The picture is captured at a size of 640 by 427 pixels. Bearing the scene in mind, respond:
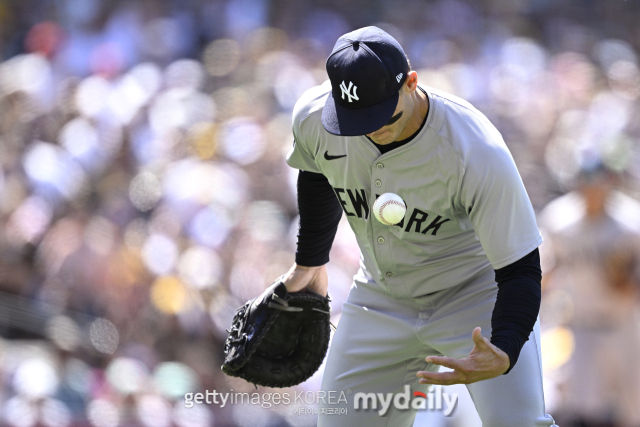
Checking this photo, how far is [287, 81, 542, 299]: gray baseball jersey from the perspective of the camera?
1862 millimetres

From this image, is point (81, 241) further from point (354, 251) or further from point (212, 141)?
point (354, 251)

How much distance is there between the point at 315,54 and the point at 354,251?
249cm

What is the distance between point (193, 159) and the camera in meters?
5.34

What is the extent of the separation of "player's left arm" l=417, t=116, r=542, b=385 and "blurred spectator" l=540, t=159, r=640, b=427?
2274 millimetres

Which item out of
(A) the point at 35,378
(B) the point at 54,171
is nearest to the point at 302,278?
(A) the point at 35,378

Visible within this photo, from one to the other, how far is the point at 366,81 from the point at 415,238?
0.52 m

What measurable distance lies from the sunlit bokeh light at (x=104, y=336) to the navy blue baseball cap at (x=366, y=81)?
131 inches

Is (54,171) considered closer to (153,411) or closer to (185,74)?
(185,74)

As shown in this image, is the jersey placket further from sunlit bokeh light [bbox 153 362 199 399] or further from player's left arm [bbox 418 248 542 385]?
sunlit bokeh light [bbox 153 362 199 399]

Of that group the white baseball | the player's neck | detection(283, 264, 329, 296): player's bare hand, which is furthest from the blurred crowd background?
the player's neck

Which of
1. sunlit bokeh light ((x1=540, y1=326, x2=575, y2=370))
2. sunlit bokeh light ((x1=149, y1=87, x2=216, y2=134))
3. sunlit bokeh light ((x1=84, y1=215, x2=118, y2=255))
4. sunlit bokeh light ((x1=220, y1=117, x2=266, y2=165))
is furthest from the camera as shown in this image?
sunlit bokeh light ((x1=149, y1=87, x2=216, y2=134))

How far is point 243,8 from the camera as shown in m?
6.82

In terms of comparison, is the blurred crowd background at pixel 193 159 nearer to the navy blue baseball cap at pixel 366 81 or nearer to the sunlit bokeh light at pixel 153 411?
the sunlit bokeh light at pixel 153 411

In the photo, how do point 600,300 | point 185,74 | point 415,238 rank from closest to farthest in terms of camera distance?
point 415,238
point 600,300
point 185,74
